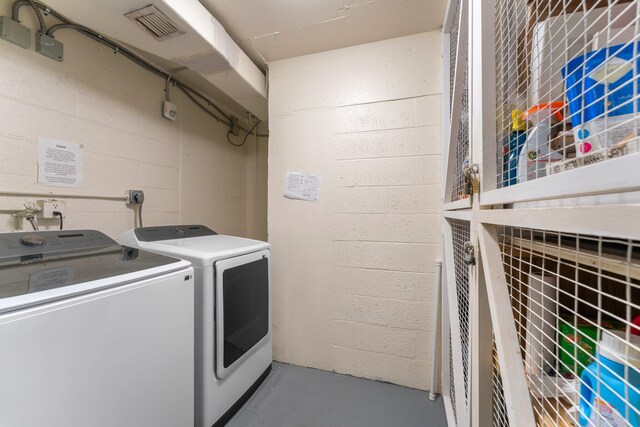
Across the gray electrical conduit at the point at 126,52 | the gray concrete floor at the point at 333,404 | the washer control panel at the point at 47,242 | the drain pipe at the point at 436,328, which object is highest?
the gray electrical conduit at the point at 126,52

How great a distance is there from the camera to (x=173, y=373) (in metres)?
1.07

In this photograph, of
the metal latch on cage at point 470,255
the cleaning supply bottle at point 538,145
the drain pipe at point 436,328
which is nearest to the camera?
the cleaning supply bottle at point 538,145

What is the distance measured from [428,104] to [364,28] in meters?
0.64

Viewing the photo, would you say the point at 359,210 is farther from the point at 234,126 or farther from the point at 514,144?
the point at 234,126

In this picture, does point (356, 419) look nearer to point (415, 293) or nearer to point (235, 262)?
point (415, 293)

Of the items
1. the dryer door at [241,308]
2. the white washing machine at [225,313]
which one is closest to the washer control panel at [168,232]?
the white washing machine at [225,313]

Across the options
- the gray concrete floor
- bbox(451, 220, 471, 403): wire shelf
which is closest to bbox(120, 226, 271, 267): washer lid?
the gray concrete floor

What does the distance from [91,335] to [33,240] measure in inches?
25.0

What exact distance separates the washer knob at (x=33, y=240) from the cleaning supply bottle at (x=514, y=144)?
1.73 meters

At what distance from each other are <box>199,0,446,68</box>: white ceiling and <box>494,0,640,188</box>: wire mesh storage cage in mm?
1011

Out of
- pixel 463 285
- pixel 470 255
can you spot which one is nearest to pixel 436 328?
pixel 463 285

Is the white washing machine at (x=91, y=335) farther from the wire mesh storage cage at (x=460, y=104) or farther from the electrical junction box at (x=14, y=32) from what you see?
the wire mesh storage cage at (x=460, y=104)

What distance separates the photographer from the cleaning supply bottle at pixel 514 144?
0.64 m

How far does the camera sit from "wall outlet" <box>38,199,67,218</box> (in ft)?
4.41
